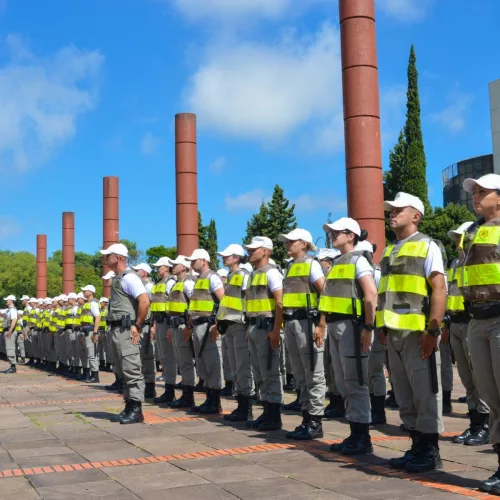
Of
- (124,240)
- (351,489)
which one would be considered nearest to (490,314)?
(351,489)

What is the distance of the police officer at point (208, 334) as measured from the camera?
990 centimetres

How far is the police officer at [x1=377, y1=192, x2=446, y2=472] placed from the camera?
585 centimetres

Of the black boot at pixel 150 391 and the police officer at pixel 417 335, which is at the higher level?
the police officer at pixel 417 335

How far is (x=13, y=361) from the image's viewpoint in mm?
21141

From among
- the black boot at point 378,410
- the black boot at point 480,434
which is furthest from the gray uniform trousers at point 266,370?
the black boot at point 480,434

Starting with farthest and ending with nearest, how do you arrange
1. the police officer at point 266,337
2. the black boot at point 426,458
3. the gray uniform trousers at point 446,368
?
the gray uniform trousers at point 446,368 → the police officer at point 266,337 → the black boot at point 426,458

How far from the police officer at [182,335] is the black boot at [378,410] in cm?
296

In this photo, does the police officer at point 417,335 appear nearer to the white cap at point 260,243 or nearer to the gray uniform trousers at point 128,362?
the white cap at point 260,243

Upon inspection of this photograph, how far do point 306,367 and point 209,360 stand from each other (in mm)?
2511

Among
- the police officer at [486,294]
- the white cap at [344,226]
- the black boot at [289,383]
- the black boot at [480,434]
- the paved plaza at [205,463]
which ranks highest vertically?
the white cap at [344,226]

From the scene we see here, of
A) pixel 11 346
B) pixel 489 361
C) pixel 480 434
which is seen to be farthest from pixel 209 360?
pixel 11 346

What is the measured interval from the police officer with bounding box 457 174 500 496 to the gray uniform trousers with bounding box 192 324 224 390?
4947mm

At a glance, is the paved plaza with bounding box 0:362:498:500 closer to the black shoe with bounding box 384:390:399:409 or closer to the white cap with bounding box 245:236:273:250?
the black shoe with bounding box 384:390:399:409

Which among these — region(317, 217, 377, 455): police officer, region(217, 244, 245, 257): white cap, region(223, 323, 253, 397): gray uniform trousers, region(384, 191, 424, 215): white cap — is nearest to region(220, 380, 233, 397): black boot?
region(223, 323, 253, 397): gray uniform trousers
